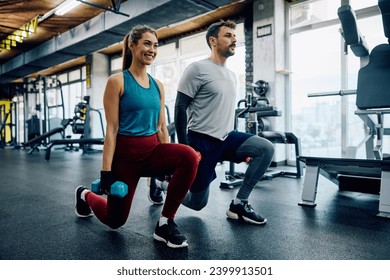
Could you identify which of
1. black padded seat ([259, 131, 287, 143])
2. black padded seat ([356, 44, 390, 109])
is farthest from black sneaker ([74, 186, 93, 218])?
black padded seat ([259, 131, 287, 143])

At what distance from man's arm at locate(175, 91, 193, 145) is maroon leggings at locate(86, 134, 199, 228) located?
0.84 ft

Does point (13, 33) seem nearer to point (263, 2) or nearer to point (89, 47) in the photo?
point (89, 47)

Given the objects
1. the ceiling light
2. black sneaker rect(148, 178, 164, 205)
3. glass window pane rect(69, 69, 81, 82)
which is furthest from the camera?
glass window pane rect(69, 69, 81, 82)

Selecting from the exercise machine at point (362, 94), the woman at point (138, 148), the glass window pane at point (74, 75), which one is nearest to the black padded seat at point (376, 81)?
the exercise machine at point (362, 94)

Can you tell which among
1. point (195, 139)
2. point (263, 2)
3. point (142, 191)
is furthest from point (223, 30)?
point (263, 2)

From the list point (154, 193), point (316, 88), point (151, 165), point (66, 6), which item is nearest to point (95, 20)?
point (66, 6)

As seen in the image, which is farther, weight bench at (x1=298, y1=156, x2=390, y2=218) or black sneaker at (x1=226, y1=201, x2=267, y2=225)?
weight bench at (x1=298, y1=156, x2=390, y2=218)

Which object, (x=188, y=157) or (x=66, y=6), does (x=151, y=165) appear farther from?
(x=66, y=6)

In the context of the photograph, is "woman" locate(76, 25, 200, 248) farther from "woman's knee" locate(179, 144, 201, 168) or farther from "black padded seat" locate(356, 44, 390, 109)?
"black padded seat" locate(356, 44, 390, 109)

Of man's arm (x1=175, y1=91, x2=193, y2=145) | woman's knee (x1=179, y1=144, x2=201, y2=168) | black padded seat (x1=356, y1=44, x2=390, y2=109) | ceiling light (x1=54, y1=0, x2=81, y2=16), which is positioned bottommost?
woman's knee (x1=179, y1=144, x2=201, y2=168)

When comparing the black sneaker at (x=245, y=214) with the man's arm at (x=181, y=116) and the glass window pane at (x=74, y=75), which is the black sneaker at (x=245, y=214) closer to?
the man's arm at (x=181, y=116)

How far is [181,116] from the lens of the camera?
6.35ft

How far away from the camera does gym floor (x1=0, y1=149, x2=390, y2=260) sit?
152cm

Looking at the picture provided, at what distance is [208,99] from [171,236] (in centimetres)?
87
